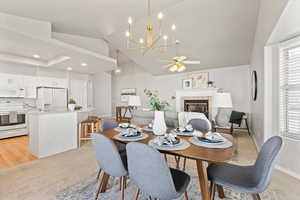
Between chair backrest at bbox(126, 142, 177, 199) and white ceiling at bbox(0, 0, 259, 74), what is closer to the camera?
chair backrest at bbox(126, 142, 177, 199)

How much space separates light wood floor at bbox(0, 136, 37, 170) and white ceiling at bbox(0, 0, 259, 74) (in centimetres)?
280

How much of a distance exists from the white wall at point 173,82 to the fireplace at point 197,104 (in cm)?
A: 66

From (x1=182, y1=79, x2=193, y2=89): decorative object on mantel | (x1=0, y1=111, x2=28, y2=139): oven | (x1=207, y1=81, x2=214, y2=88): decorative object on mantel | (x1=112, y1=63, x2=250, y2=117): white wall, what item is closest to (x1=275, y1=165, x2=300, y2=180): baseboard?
(x1=112, y1=63, x2=250, y2=117): white wall

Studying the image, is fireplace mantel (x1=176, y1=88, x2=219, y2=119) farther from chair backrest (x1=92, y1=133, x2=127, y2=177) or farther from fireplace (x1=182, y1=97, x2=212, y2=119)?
chair backrest (x1=92, y1=133, x2=127, y2=177)

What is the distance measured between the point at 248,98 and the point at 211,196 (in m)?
4.97

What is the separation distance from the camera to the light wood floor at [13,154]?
2633 mm

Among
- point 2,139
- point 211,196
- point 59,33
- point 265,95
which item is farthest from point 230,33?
point 2,139

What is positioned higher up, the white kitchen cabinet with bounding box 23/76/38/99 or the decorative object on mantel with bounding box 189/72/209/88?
the decorative object on mantel with bounding box 189/72/209/88

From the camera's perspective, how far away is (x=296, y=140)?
2225mm

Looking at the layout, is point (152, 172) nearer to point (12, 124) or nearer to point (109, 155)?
point (109, 155)

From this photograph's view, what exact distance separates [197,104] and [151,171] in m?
5.47

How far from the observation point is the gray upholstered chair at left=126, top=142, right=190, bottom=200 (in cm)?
101

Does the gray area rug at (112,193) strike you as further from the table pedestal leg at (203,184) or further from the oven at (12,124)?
the oven at (12,124)

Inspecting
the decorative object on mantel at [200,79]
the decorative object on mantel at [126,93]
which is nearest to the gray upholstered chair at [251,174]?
the decorative object on mantel at [200,79]
